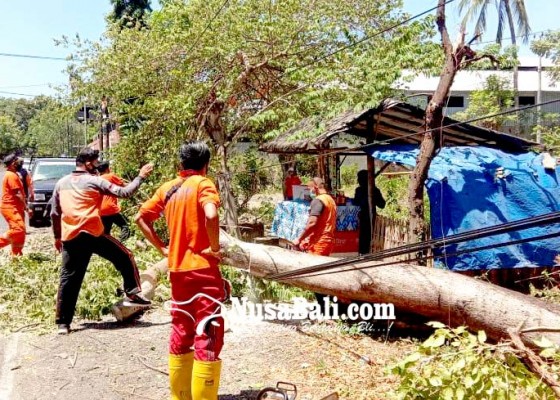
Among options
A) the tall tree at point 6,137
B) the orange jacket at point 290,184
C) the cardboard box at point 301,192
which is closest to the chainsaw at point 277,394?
the cardboard box at point 301,192

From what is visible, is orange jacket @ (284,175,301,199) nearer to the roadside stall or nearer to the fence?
the roadside stall

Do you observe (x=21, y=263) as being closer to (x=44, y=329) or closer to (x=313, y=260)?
(x=44, y=329)

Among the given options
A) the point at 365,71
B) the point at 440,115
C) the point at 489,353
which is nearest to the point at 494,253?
the point at 440,115

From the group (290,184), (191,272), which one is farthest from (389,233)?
(191,272)

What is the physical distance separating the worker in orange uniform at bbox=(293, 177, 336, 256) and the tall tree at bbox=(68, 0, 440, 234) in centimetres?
317

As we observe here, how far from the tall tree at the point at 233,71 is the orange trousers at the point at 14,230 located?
9.89 ft

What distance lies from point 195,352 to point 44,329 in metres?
2.87

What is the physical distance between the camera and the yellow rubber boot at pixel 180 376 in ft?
12.4

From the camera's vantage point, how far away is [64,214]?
5.64 m

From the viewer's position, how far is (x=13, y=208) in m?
9.23

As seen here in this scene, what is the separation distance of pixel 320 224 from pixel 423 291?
73.8 inches

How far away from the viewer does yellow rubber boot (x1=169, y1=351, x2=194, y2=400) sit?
3777mm

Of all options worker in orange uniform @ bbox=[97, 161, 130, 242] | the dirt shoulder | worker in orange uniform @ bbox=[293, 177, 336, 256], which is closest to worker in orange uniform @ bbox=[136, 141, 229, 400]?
the dirt shoulder

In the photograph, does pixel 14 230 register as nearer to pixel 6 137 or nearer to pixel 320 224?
pixel 320 224
